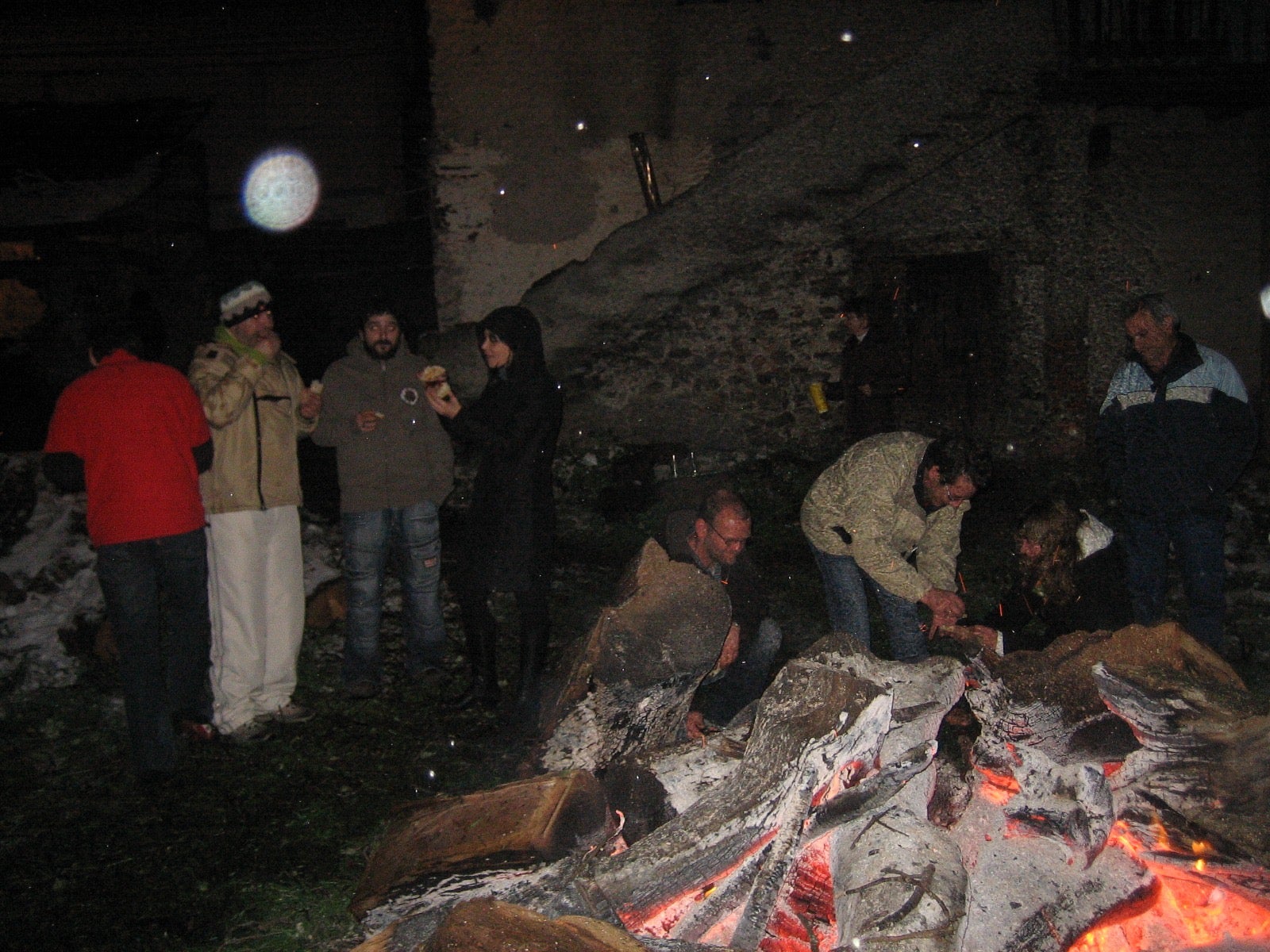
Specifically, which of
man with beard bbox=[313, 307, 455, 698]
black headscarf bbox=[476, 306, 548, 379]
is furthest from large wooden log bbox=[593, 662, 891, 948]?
man with beard bbox=[313, 307, 455, 698]

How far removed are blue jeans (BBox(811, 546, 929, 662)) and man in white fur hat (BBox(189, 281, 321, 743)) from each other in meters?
2.48

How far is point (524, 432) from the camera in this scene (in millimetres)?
3996

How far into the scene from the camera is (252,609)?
4.00m

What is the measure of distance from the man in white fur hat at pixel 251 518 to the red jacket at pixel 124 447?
0.84 feet

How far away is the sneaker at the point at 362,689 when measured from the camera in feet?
14.2

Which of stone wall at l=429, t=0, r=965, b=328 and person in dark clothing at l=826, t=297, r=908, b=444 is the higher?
stone wall at l=429, t=0, r=965, b=328

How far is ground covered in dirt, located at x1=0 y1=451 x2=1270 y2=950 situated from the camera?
114 inches

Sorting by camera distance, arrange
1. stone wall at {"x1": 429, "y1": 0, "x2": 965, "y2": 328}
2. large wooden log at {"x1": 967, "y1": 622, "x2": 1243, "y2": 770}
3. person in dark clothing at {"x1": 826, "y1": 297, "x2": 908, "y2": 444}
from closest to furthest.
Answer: large wooden log at {"x1": 967, "y1": 622, "x2": 1243, "y2": 770}, person in dark clothing at {"x1": 826, "y1": 297, "x2": 908, "y2": 444}, stone wall at {"x1": 429, "y1": 0, "x2": 965, "y2": 328}

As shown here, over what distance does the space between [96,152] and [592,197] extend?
4.93 metres

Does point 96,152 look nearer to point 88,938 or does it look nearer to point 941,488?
point 88,938

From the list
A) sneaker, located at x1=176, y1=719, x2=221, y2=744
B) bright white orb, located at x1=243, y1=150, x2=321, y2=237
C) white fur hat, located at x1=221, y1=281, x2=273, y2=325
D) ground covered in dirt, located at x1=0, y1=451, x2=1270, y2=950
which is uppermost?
bright white orb, located at x1=243, y1=150, x2=321, y2=237

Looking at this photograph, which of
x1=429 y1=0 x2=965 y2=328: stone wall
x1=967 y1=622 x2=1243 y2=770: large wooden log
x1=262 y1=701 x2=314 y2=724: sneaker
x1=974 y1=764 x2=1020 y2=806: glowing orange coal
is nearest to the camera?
x1=967 y1=622 x2=1243 y2=770: large wooden log

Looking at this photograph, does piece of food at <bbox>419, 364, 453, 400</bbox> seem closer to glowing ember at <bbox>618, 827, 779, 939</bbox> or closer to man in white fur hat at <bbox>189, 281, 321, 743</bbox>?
man in white fur hat at <bbox>189, 281, 321, 743</bbox>

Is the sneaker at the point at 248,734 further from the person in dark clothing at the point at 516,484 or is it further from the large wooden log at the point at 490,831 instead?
the large wooden log at the point at 490,831
